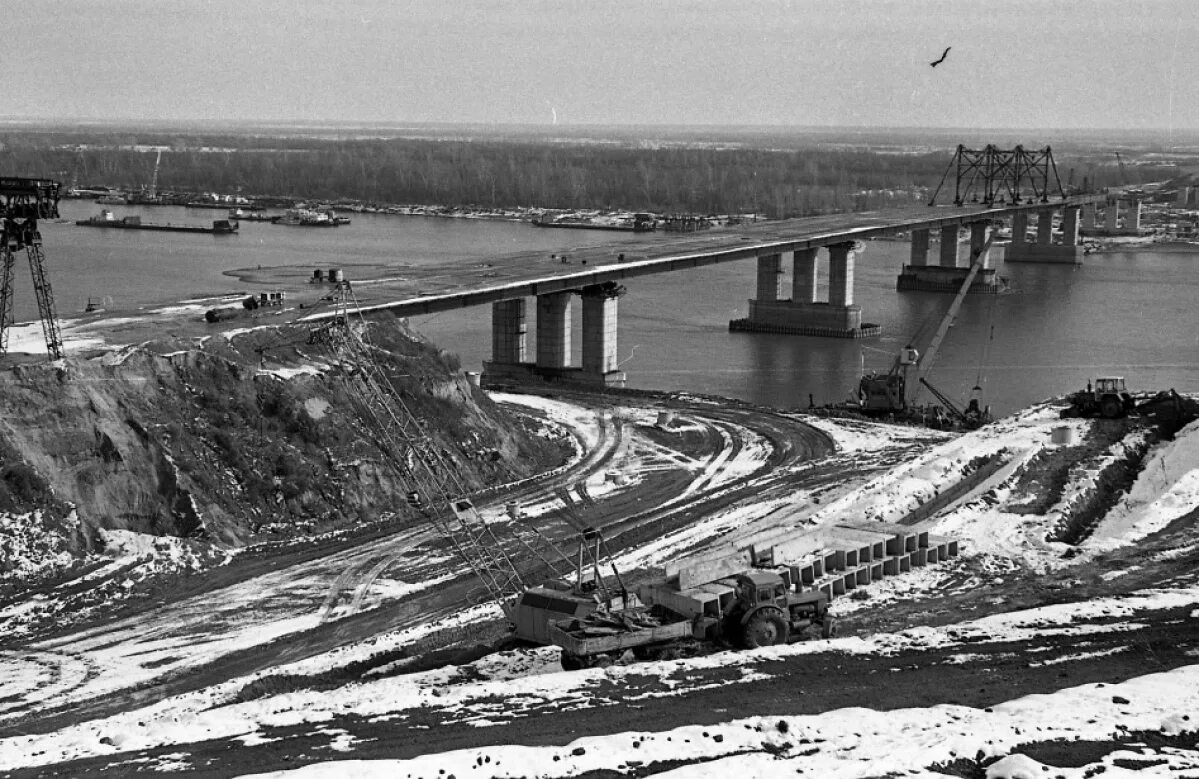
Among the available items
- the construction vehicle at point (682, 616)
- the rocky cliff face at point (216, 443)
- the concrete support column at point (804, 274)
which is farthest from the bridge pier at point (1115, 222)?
the construction vehicle at point (682, 616)

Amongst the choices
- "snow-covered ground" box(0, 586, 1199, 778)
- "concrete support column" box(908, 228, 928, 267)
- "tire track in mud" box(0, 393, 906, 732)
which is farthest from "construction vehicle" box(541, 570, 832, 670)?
"concrete support column" box(908, 228, 928, 267)

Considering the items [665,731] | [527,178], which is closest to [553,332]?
[665,731]

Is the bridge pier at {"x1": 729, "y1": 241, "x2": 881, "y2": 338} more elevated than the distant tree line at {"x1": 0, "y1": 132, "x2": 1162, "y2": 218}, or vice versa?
the distant tree line at {"x1": 0, "y1": 132, "x2": 1162, "y2": 218}

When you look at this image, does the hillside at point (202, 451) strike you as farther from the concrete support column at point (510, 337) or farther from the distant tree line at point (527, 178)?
the distant tree line at point (527, 178)

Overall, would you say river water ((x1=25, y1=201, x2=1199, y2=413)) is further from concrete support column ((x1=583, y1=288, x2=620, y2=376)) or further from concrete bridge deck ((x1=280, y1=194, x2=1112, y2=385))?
concrete bridge deck ((x1=280, y1=194, x2=1112, y2=385))

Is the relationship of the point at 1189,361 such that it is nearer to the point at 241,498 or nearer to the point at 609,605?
the point at 241,498

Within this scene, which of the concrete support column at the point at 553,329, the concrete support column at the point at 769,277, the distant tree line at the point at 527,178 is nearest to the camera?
the concrete support column at the point at 553,329

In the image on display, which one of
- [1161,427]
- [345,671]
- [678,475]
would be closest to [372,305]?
[678,475]
